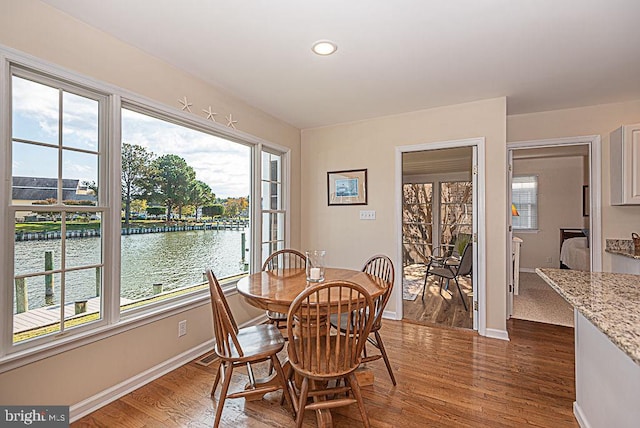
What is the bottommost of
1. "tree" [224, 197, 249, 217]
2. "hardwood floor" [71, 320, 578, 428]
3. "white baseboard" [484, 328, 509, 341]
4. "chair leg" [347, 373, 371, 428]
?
"hardwood floor" [71, 320, 578, 428]

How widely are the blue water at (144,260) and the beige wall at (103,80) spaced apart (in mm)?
329

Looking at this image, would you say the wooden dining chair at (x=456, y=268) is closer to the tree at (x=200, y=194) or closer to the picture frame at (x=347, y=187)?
the picture frame at (x=347, y=187)

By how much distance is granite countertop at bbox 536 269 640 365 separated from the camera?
3.10 ft

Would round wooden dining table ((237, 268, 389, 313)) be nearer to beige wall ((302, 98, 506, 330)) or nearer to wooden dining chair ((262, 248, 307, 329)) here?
wooden dining chair ((262, 248, 307, 329))

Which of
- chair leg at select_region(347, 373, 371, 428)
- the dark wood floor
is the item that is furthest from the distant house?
the dark wood floor

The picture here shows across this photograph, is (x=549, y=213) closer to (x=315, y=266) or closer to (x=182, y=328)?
(x=315, y=266)

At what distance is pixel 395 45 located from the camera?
220 centimetres

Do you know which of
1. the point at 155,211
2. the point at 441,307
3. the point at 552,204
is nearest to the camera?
the point at 155,211

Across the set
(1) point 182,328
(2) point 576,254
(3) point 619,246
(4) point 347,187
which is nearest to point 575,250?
(2) point 576,254

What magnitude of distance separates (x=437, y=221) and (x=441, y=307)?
1.09 metres

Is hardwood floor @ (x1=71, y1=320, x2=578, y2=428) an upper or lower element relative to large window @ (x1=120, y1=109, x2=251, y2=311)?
lower

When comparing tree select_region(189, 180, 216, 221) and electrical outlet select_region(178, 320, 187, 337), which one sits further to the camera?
tree select_region(189, 180, 216, 221)

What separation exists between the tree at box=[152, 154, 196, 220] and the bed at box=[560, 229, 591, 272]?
226 inches

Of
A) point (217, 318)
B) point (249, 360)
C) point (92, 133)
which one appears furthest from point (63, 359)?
point (92, 133)
